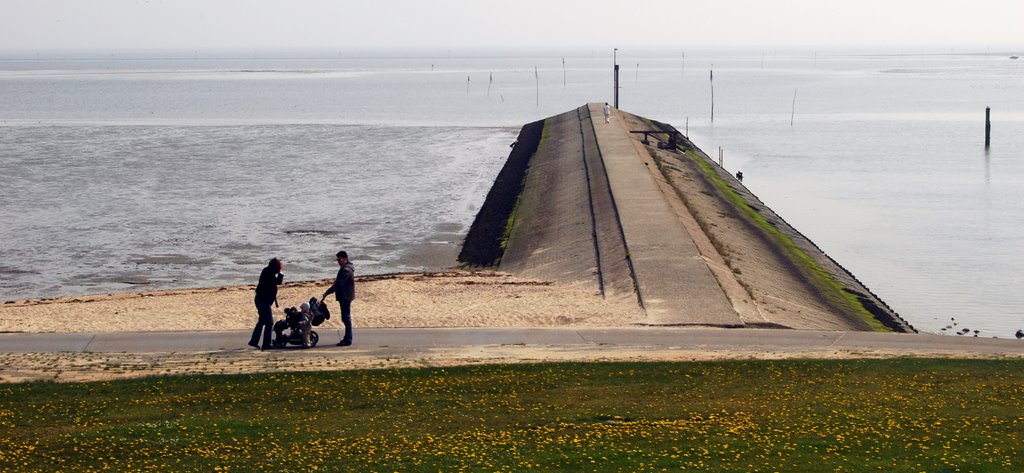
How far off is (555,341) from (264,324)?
16.4ft

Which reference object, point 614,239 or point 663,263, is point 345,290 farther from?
point 614,239

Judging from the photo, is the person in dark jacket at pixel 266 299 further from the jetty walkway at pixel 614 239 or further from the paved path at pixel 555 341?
the jetty walkway at pixel 614 239

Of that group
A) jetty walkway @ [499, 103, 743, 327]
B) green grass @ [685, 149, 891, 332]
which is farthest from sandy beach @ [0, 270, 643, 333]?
green grass @ [685, 149, 891, 332]

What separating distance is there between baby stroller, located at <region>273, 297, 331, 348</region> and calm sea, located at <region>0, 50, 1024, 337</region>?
55.9 feet

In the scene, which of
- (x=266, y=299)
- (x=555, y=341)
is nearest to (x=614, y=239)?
(x=555, y=341)

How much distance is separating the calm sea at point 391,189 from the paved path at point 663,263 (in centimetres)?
669

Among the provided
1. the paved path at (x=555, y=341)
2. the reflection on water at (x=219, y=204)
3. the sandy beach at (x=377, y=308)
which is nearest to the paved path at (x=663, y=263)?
the sandy beach at (x=377, y=308)

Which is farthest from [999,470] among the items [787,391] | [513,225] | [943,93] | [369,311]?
[943,93]

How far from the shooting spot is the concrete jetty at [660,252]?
28.2m

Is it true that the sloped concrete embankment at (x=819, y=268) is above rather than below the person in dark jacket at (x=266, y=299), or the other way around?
below

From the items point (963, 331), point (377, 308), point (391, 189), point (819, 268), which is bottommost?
point (963, 331)

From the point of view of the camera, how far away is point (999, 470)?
43.2 ft

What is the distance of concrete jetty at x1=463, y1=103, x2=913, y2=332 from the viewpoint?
28.2 metres

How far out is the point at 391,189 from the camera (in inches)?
2468
